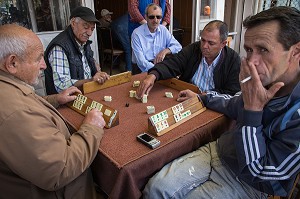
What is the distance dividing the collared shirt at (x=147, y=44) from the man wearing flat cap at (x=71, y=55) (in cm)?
81

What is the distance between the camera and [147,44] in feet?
9.51

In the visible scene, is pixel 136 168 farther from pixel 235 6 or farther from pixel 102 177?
pixel 235 6

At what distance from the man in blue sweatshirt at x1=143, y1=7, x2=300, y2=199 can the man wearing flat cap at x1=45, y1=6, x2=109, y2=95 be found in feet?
3.35

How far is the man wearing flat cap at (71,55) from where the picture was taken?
186 centimetres

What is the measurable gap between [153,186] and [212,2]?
4645mm

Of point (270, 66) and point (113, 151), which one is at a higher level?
point (270, 66)

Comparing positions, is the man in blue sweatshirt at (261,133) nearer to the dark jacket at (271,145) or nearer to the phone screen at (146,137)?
the dark jacket at (271,145)

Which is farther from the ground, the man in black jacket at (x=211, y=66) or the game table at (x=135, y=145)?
the man in black jacket at (x=211, y=66)

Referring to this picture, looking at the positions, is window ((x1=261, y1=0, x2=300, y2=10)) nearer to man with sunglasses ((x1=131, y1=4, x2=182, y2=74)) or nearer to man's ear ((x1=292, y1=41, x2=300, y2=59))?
man with sunglasses ((x1=131, y1=4, x2=182, y2=74))

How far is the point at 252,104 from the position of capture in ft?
3.11

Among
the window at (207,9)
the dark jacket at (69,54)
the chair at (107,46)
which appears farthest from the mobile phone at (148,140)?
the window at (207,9)

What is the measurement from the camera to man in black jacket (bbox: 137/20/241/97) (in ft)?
5.85

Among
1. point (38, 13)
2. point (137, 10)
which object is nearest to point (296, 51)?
point (137, 10)

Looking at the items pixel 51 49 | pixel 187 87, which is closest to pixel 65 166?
pixel 187 87
